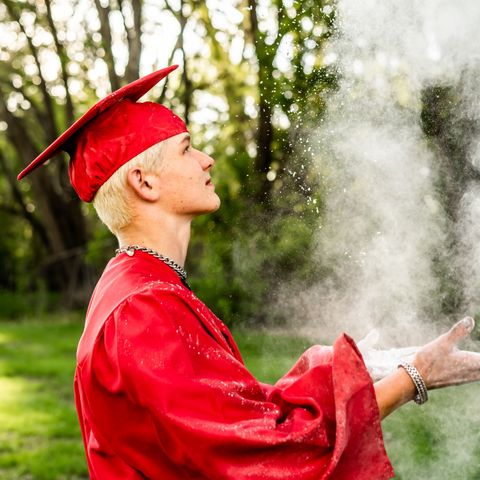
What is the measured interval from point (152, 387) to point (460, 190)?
1.54 metres

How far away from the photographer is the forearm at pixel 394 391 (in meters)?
1.31

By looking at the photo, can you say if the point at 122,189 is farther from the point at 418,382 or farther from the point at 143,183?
the point at 418,382

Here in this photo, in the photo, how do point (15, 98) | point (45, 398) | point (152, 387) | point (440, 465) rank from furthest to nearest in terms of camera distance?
point (15, 98) → point (45, 398) → point (440, 465) → point (152, 387)

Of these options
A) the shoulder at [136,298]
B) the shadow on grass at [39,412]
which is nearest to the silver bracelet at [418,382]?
the shoulder at [136,298]

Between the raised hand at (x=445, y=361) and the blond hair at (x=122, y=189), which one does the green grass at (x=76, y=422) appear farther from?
the blond hair at (x=122, y=189)

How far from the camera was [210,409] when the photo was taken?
1.27m

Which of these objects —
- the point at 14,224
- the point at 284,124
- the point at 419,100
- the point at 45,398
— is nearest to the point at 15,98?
the point at 14,224

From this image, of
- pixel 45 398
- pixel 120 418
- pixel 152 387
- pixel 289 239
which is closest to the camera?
pixel 152 387

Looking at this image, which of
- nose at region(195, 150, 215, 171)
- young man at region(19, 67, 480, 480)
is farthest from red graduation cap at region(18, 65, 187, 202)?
nose at region(195, 150, 215, 171)

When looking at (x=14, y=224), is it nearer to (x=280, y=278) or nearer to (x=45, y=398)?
(x=45, y=398)

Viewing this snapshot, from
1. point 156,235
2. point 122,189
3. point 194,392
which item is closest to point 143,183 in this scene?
point 122,189

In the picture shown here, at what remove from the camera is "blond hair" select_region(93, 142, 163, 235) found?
1637 mm

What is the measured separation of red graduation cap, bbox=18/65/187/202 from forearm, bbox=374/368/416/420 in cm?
98

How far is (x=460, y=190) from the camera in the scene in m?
2.16
